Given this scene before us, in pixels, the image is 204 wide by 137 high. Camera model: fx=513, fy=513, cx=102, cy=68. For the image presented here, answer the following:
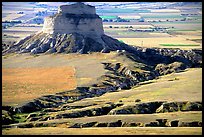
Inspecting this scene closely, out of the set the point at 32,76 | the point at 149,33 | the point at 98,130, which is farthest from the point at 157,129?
the point at 149,33

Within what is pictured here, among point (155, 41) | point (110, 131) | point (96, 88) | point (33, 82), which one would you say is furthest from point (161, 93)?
point (155, 41)

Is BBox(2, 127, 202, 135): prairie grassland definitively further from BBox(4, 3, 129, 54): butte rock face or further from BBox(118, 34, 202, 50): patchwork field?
BBox(118, 34, 202, 50): patchwork field

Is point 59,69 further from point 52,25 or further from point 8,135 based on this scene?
point 8,135

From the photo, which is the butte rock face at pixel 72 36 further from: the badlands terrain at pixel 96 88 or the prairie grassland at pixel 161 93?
the prairie grassland at pixel 161 93

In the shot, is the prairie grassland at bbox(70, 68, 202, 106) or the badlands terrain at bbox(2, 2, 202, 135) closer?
the badlands terrain at bbox(2, 2, 202, 135)

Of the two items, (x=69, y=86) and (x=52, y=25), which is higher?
(x=52, y=25)

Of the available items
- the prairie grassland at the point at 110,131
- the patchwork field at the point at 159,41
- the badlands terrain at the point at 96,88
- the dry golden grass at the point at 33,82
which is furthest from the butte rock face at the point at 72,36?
the prairie grassland at the point at 110,131

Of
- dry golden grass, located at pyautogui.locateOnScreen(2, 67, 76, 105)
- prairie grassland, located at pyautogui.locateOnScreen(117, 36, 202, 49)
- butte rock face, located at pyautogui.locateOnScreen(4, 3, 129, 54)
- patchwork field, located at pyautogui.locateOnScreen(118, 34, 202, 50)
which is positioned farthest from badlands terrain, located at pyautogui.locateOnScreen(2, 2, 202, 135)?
prairie grassland, located at pyautogui.locateOnScreen(117, 36, 202, 49)
